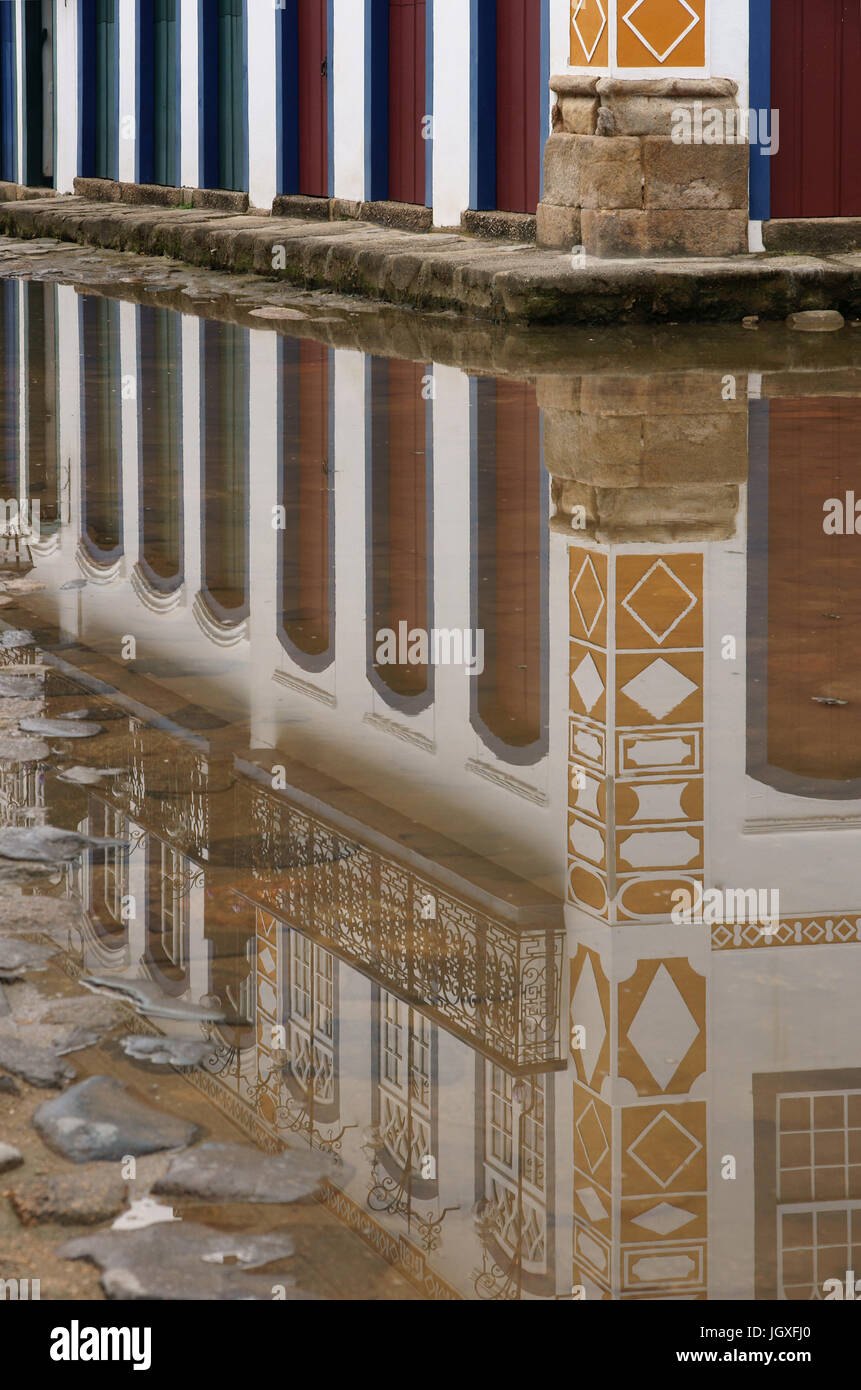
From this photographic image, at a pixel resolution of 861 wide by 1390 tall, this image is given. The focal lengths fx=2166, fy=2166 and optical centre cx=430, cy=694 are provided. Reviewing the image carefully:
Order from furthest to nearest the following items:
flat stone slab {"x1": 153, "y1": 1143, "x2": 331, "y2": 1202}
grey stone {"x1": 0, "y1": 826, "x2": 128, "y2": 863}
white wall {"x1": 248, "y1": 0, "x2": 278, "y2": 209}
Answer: white wall {"x1": 248, "y1": 0, "x2": 278, "y2": 209}, grey stone {"x1": 0, "y1": 826, "x2": 128, "y2": 863}, flat stone slab {"x1": 153, "y1": 1143, "x2": 331, "y2": 1202}

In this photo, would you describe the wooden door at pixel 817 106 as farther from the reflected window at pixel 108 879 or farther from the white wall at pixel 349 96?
the reflected window at pixel 108 879

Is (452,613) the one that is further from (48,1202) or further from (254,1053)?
(48,1202)

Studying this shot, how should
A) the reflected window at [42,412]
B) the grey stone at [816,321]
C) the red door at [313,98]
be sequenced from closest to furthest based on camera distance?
the reflected window at [42,412]
the grey stone at [816,321]
the red door at [313,98]

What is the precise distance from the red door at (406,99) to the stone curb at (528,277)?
483 millimetres

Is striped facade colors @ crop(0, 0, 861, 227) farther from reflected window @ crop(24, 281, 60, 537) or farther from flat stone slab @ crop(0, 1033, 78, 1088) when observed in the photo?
flat stone slab @ crop(0, 1033, 78, 1088)

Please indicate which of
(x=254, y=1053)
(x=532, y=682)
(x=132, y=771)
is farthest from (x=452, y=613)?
(x=254, y=1053)

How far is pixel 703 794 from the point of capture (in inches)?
169

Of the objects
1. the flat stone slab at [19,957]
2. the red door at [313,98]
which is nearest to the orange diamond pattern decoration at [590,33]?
the red door at [313,98]

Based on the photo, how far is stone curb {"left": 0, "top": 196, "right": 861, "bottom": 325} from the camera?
490 inches

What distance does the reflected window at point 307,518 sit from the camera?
5695mm

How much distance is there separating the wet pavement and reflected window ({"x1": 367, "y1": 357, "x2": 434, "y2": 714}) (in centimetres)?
3

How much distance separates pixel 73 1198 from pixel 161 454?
246 inches

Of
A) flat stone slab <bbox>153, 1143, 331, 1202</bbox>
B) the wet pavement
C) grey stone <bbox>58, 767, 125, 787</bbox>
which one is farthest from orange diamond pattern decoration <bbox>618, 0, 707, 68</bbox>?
flat stone slab <bbox>153, 1143, 331, 1202</bbox>

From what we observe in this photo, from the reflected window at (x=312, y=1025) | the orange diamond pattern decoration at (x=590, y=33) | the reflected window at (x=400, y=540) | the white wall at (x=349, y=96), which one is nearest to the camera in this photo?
the reflected window at (x=312, y=1025)
